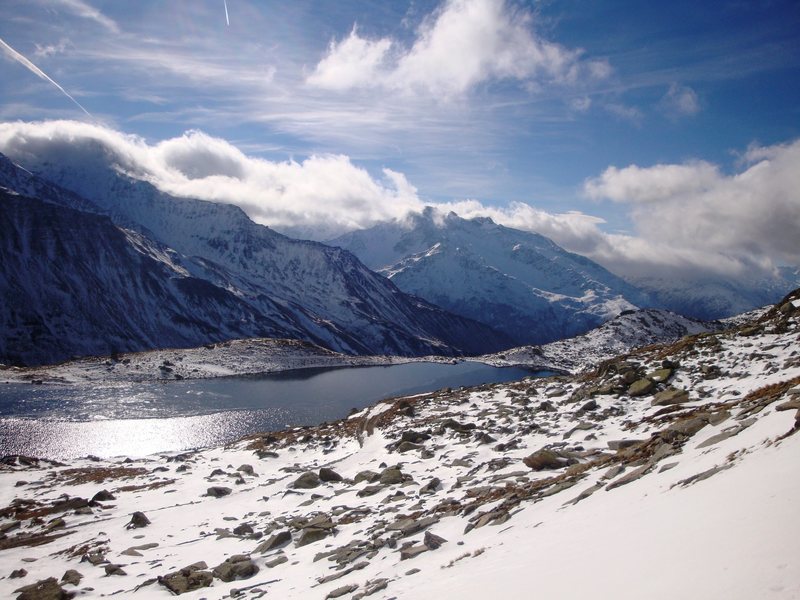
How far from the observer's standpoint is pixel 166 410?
299ft

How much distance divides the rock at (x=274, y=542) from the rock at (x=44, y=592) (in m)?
6.71

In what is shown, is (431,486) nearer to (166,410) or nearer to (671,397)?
(671,397)

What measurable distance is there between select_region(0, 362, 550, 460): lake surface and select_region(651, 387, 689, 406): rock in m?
64.5

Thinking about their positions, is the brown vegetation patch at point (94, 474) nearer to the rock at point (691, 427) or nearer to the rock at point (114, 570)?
the rock at point (114, 570)

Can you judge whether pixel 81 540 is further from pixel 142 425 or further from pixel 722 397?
pixel 142 425

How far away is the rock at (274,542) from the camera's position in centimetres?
1764

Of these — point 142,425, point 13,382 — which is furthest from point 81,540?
point 13,382

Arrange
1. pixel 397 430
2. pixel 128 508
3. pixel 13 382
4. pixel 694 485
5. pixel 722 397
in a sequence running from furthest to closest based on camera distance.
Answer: pixel 13 382 → pixel 397 430 → pixel 128 508 → pixel 722 397 → pixel 694 485

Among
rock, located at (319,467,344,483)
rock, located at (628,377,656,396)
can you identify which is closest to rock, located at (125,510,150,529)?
rock, located at (319,467,344,483)

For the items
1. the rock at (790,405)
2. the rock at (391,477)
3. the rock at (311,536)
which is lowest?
the rock at (311,536)

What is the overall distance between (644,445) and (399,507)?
355 inches

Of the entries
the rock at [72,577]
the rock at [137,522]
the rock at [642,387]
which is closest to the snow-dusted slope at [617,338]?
the rock at [642,387]

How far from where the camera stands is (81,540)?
23.7 metres

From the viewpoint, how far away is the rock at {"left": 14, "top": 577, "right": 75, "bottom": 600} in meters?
17.1
